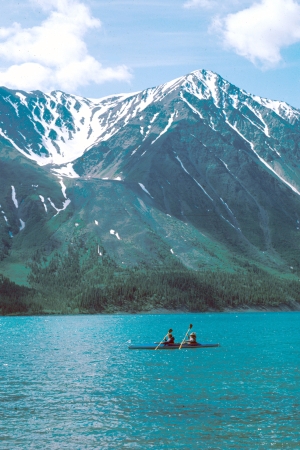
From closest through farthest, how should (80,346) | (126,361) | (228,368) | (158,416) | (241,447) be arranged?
(241,447), (158,416), (228,368), (126,361), (80,346)

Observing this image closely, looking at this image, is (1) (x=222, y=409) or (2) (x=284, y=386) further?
(2) (x=284, y=386)

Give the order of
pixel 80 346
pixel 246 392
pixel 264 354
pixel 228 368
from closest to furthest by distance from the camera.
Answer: pixel 246 392 < pixel 228 368 < pixel 264 354 < pixel 80 346

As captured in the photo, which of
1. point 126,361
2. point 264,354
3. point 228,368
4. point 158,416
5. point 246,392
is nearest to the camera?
point 158,416

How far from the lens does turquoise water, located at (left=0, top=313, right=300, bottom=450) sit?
49.1 meters

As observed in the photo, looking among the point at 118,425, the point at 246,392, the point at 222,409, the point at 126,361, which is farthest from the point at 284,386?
the point at 126,361

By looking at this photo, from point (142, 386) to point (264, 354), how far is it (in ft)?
148

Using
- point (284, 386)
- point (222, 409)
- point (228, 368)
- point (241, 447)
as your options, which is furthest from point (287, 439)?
point (228, 368)

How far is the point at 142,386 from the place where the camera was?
74.8 m

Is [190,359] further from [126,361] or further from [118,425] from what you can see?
[118,425]

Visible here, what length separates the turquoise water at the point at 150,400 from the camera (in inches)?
1934

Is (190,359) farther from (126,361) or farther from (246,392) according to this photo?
(246,392)

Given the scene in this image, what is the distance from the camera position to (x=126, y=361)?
4038 inches

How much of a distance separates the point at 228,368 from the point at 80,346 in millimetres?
49153

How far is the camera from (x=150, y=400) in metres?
64.8
